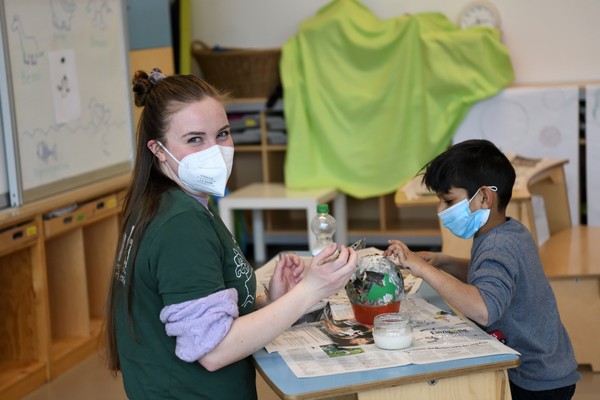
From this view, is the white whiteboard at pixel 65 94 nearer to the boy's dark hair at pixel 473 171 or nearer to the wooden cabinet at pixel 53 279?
the wooden cabinet at pixel 53 279

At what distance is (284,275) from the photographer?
212 centimetres

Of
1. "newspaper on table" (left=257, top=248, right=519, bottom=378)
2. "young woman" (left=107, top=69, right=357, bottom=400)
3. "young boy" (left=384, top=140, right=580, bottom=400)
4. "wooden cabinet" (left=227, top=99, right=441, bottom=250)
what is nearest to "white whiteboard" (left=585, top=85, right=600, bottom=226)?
"wooden cabinet" (left=227, top=99, right=441, bottom=250)

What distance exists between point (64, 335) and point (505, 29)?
10.6 feet

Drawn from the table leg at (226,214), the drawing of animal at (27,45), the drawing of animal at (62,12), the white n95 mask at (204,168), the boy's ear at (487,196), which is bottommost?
the table leg at (226,214)

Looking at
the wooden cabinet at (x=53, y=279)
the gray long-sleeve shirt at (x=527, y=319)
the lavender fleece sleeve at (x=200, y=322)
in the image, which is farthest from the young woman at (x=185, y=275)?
the wooden cabinet at (x=53, y=279)

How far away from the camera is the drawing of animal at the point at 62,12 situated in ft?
12.8

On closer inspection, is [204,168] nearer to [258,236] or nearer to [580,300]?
[580,300]

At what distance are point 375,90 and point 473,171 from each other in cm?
312

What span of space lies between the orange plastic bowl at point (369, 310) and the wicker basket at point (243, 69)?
3591mm

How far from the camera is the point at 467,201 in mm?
2191

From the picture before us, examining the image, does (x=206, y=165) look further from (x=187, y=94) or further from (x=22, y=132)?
(x=22, y=132)

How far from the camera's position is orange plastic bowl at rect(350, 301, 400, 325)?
2.04 m

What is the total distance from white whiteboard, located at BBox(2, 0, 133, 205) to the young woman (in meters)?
1.84

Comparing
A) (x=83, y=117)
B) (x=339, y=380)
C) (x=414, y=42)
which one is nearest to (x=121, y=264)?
(x=339, y=380)
